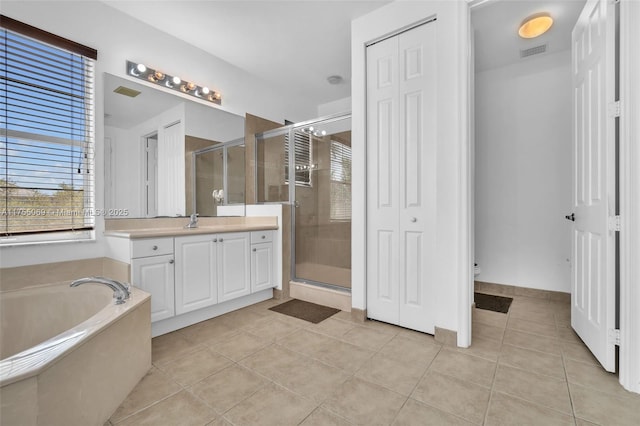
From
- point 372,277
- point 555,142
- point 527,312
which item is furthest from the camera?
point 555,142

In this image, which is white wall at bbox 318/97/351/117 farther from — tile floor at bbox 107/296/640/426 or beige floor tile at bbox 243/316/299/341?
tile floor at bbox 107/296/640/426

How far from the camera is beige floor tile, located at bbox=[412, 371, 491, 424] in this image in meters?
1.36

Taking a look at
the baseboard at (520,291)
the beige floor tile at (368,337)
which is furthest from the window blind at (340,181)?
the baseboard at (520,291)

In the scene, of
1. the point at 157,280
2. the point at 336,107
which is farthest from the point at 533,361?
the point at 336,107

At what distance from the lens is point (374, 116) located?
242 cm

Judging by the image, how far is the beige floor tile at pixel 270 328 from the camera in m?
2.22

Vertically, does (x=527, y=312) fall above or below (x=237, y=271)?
below

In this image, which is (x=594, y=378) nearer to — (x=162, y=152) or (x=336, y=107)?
(x=162, y=152)

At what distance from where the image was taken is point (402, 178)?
2.29 m

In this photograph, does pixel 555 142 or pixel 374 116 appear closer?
pixel 374 116

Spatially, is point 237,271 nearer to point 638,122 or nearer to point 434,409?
point 434,409

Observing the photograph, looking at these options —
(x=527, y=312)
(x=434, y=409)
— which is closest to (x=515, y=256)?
(x=527, y=312)

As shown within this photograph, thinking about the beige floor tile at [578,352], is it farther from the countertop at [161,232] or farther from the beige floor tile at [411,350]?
the countertop at [161,232]

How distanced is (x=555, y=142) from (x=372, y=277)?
2392 millimetres
